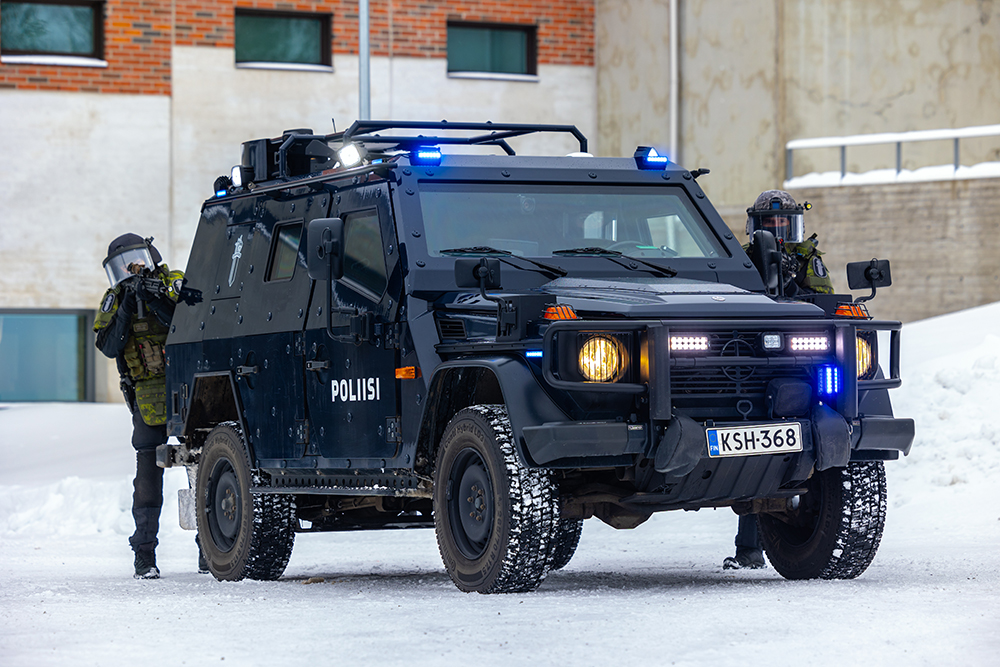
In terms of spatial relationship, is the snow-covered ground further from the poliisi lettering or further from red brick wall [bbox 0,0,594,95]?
red brick wall [bbox 0,0,594,95]

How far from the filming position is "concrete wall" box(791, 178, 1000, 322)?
20.5 metres

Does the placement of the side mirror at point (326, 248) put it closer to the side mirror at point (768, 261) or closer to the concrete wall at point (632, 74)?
the side mirror at point (768, 261)

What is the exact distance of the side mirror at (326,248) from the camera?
8164 millimetres

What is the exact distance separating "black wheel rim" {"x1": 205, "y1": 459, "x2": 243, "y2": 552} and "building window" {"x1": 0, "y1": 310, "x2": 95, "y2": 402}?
13.5 metres

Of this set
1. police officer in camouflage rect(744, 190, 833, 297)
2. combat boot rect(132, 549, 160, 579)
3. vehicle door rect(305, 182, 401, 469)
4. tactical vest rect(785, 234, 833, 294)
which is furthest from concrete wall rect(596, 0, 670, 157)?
vehicle door rect(305, 182, 401, 469)

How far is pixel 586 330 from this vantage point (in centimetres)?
688

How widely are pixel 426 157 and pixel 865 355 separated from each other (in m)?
2.36

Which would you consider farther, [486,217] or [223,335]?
[223,335]

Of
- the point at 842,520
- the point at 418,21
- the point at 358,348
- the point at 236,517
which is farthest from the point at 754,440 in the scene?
the point at 418,21

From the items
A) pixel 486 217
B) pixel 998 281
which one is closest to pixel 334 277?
pixel 486 217

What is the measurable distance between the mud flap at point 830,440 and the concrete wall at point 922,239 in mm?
13528

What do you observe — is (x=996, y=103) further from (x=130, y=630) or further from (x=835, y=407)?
(x=130, y=630)

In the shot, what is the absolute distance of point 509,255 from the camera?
317 inches

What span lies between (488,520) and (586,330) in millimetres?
978
